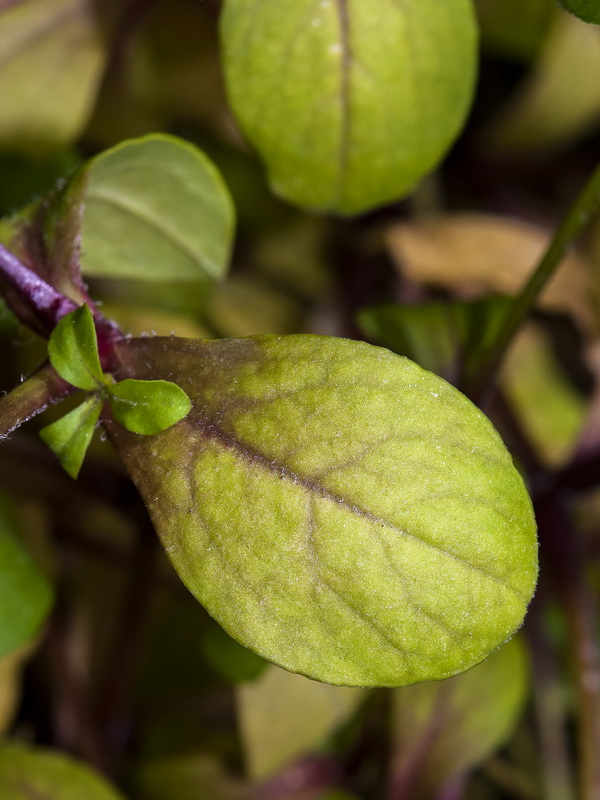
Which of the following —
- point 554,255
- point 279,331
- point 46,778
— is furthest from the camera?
point 279,331

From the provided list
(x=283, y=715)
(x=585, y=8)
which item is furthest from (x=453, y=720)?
(x=585, y=8)

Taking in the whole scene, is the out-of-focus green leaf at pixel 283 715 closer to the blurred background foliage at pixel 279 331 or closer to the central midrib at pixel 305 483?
the blurred background foliage at pixel 279 331

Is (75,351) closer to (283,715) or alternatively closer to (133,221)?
(133,221)

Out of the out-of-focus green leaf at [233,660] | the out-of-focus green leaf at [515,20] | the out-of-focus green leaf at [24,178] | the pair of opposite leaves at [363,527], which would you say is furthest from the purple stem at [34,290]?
the out-of-focus green leaf at [515,20]

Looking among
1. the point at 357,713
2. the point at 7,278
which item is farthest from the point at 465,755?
the point at 7,278

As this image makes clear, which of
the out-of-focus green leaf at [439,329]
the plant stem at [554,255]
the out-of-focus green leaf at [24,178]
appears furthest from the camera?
the out-of-focus green leaf at [24,178]
